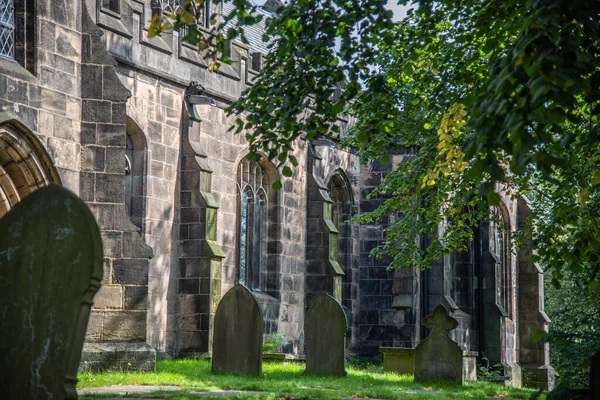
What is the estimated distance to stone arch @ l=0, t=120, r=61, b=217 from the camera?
46.2 ft

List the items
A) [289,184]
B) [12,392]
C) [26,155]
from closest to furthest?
[12,392] < [26,155] < [289,184]

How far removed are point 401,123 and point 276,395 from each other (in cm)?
628

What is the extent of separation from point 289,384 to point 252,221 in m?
10.7

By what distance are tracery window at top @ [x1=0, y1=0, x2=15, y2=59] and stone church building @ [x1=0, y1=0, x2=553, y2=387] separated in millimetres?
20

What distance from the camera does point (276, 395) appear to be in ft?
40.3

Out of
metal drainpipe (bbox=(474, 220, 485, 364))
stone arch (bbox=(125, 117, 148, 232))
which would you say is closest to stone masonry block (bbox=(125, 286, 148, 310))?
stone arch (bbox=(125, 117, 148, 232))

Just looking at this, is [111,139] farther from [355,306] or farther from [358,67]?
[355,306]

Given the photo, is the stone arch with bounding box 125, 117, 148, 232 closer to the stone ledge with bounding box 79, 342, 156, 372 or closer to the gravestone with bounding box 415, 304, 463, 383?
the stone ledge with bounding box 79, 342, 156, 372

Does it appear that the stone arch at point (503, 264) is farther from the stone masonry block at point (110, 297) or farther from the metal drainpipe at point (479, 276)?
the stone masonry block at point (110, 297)

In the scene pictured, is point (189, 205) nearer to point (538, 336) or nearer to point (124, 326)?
point (124, 326)

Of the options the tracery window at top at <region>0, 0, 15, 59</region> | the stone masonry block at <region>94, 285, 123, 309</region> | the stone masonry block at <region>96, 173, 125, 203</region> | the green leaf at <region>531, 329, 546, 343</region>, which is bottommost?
the green leaf at <region>531, 329, 546, 343</region>

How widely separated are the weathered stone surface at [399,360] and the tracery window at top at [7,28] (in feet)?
30.6

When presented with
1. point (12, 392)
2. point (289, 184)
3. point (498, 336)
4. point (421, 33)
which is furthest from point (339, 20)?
point (498, 336)

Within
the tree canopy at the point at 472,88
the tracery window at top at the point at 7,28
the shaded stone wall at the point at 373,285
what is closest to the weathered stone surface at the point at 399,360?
the tree canopy at the point at 472,88
